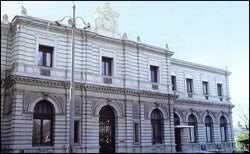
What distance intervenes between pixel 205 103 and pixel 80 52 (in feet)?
59.0

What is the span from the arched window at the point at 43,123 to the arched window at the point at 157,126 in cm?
1020

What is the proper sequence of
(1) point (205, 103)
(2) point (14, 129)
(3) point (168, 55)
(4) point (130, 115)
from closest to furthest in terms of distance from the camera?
(2) point (14, 129), (4) point (130, 115), (3) point (168, 55), (1) point (205, 103)

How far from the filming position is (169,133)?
31.4 meters

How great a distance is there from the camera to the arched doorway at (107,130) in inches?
1083

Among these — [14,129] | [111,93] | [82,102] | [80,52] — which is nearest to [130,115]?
[111,93]

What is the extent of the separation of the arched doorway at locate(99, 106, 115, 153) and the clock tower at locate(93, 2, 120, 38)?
6.77 m

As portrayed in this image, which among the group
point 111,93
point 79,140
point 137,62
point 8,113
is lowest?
point 79,140

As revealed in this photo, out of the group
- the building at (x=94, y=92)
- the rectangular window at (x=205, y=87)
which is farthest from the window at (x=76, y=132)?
the rectangular window at (x=205, y=87)

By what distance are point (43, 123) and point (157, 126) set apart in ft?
37.7

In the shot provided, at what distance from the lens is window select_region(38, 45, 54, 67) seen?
25328 millimetres

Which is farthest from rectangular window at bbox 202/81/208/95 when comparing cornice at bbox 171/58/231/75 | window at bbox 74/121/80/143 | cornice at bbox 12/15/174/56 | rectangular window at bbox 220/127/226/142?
window at bbox 74/121/80/143

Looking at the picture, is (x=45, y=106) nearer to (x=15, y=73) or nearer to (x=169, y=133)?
(x=15, y=73)

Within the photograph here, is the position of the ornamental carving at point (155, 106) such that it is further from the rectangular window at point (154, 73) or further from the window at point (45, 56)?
the window at point (45, 56)

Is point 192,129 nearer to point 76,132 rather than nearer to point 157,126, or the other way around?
point 157,126
